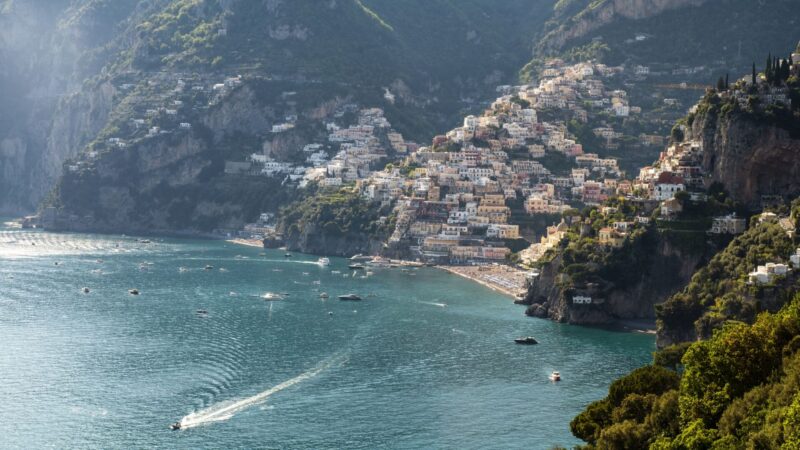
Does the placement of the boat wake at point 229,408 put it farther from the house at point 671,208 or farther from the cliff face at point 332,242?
the cliff face at point 332,242

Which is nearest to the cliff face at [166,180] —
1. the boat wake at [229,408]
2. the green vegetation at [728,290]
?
the green vegetation at [728,290]

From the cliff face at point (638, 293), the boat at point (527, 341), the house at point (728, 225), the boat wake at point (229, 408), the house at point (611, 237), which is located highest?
the house at point (728, 225)

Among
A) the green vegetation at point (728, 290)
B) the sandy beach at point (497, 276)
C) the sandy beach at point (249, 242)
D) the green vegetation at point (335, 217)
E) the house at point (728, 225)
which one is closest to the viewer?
the green vegetation at point (728, 290)

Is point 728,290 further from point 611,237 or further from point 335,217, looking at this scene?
point 335,217

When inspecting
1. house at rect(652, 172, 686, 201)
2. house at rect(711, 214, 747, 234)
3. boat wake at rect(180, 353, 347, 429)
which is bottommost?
boat wake at rect(180, 353, 347, 429)

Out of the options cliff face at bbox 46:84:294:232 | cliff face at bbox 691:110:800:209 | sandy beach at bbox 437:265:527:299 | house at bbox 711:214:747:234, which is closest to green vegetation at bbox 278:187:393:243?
cliff face at bbox 46:84:294:232

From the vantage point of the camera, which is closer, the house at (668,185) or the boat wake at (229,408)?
the boat wake at (229,408)

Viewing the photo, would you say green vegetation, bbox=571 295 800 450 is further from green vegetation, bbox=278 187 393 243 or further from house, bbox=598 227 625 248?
green vegetation, bbox=278 187 393 243

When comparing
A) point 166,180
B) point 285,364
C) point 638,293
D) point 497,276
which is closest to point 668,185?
point 638,293
